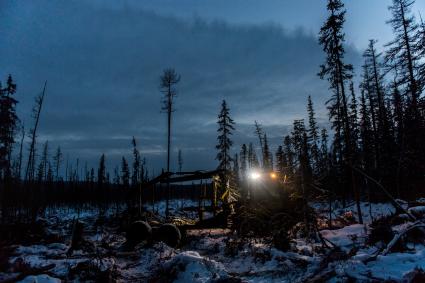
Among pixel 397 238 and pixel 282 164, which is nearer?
pixel 397 238

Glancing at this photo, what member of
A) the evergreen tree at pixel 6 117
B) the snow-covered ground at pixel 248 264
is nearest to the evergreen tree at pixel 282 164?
the snow-covered ground at pixel 248 264

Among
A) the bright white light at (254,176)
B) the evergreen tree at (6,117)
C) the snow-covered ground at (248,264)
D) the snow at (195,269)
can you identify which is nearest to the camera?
the snow-covered ground at (248,264)

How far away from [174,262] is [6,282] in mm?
4077

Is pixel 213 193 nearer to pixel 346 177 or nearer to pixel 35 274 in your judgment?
pixel 35 274

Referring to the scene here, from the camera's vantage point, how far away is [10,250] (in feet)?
31.6

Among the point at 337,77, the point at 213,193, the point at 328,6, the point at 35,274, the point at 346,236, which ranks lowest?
the point at 35,274

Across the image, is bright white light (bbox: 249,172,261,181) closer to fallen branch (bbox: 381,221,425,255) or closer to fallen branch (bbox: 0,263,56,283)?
fallen branch (bbox: 381,221,425,255)

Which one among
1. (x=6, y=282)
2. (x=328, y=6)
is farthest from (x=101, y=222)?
(x=328, y=6)

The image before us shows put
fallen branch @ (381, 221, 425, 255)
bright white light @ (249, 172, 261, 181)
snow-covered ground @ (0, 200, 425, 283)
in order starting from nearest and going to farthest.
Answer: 1. snow-covered ground @ (0, 200, 425, 283)
2. fallen branch @ (381, 221, 425, 255)
3. bright white light @ (249, 172, 261, 181)

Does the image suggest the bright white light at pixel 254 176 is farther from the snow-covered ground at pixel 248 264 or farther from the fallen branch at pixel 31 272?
the fallen branch at pixel 31 272

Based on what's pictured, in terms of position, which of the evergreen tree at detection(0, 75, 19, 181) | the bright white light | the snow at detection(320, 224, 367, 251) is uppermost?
the evergreen tree at detection(0, 75, 19, 181)

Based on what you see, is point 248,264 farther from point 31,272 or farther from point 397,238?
point 31,272

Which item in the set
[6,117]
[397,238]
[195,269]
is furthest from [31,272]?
[6,117]

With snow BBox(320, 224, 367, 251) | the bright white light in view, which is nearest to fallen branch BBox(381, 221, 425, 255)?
snow BBox(320, 224, 367, 251)
